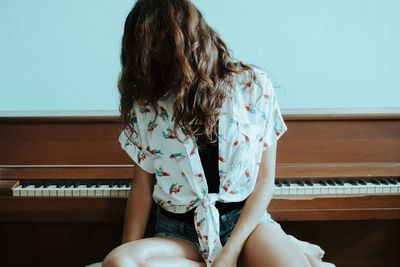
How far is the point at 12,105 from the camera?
7.18 feet

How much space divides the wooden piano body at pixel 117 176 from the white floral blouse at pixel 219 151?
0.32 metres

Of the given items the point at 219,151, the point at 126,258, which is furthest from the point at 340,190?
the point at 126,258

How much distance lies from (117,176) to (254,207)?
25.2 inches

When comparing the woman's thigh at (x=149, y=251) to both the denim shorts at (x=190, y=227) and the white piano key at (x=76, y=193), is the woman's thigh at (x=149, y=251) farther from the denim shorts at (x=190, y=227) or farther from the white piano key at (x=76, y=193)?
the white piano key at (x=76, y=193)

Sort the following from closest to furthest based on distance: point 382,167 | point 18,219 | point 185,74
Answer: point 185,74, point 18,219, point 382,167

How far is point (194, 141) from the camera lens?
1.52m

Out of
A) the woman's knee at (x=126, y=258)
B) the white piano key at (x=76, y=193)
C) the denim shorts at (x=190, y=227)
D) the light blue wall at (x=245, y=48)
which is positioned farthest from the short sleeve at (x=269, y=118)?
the white piano key at (x=76, y=193)

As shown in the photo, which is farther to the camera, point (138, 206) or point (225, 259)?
point (138, 206)

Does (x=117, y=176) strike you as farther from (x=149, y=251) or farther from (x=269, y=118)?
(x=269, y=118)

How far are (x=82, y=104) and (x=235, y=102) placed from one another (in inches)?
35.8

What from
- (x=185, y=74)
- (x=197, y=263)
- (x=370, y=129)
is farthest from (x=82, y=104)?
(x=370, y=129)

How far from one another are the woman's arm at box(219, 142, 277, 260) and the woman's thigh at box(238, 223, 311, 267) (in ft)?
0.09

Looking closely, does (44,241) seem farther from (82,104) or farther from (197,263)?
(197,263)

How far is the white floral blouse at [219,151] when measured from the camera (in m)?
1.52
